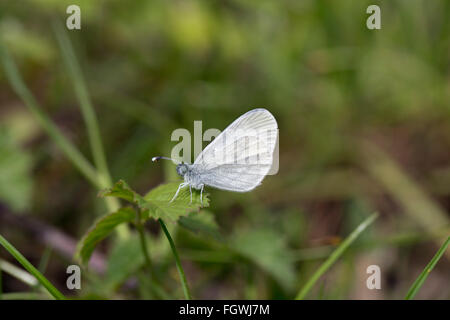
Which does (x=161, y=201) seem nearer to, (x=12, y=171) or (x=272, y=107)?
(x=12, y=171)

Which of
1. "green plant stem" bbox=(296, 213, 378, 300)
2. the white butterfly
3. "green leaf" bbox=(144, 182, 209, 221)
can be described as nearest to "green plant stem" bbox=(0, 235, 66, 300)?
"green leaf" bbox=(144, 182, 209, 221)

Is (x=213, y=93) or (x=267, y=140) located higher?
(x=213, y=93)

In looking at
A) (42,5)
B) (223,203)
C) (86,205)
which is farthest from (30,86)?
(223,203)

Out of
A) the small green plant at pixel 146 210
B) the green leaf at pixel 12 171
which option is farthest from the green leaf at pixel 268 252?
the green leaf at pixel 12 171

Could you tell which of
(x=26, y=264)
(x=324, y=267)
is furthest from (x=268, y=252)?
(x=26, y=264)

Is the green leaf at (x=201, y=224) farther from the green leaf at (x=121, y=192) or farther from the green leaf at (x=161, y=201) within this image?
the green leaf at (x=121, y=192)

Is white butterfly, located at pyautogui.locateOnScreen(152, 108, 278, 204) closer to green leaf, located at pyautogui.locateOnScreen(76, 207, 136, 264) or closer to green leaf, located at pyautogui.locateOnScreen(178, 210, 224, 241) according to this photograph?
green leaf, located at pyautogui.locateOnScreen(178, 210, 224, 241)

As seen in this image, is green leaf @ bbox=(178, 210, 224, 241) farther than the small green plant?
Yes
